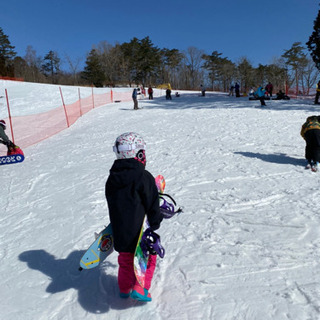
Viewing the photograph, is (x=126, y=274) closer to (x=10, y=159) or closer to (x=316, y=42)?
(x=10, y=159)

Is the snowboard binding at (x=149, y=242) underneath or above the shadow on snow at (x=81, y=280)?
above

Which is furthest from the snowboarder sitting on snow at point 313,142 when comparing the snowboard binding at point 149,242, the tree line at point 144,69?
the tree line at point 144,69

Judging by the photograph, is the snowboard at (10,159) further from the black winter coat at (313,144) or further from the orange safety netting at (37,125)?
the black winter coat at (313,144)

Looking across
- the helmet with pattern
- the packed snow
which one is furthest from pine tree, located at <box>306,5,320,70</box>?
the helmet with pattern

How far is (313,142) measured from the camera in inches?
217

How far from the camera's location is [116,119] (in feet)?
49.7

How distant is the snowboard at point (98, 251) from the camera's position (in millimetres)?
2283

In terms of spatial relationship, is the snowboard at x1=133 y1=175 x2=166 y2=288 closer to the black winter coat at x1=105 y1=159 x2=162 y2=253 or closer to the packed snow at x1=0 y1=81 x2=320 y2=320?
the black winter coat at x1=105 y1=159 x2=162 y2=253

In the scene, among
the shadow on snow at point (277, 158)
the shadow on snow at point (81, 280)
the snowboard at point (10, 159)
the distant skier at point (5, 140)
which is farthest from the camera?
the snowboard at point (10, 159)

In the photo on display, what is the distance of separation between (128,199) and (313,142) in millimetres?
5001

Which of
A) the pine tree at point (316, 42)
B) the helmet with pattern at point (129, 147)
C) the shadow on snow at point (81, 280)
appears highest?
the pine tree at point (316, 42)

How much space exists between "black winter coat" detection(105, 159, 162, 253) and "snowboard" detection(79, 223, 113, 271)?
0.23 m

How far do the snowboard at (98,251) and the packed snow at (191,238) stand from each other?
0.43 metres

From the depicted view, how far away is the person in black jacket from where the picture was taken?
2.11 metres
